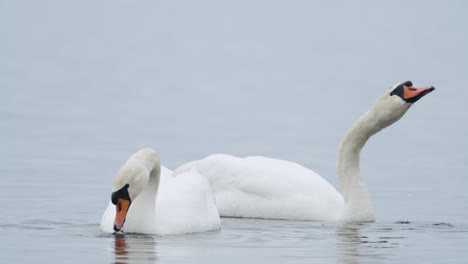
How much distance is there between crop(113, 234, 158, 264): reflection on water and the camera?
1448 cm

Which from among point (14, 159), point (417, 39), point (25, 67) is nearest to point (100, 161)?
point (14, 159)

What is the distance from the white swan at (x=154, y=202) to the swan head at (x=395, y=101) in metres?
2.20

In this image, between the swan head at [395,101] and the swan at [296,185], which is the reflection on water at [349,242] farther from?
the swan head at [395,101]

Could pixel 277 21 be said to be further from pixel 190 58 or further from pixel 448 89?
pixel 448 89

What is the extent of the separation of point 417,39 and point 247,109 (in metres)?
42.7

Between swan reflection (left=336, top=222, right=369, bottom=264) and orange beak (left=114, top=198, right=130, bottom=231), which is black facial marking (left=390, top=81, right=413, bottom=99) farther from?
orange beak (left=114, top=198, right=130, bottom=231)

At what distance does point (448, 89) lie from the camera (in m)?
42.8

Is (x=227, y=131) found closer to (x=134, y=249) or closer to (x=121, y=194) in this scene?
(x=121, y=194)

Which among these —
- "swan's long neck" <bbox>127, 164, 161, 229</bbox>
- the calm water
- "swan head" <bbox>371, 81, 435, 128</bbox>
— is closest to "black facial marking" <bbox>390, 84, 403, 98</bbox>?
"swan head" <bbox>371, 81, 435, 128</bbox>

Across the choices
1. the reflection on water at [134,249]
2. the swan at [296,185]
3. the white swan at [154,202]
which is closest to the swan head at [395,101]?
the swan at [296,185]

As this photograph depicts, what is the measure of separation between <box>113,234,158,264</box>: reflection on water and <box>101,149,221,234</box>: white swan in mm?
151

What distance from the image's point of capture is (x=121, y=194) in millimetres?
15586

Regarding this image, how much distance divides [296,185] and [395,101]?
1.50 meters

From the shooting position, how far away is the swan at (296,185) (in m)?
18.8
